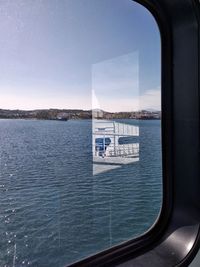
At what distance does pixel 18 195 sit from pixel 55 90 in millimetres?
444

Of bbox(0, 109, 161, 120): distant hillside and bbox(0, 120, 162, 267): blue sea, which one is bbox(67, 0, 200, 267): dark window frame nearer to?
bbox(0, 120, 162, 267): blue sea

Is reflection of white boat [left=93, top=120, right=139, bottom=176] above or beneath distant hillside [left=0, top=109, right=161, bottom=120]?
beneath

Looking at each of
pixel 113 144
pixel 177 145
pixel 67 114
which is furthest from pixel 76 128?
pixel 177 145

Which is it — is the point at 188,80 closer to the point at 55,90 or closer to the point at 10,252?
the point at 55,90

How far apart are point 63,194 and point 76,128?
0.30m

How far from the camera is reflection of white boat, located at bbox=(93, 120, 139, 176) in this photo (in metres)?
1.46

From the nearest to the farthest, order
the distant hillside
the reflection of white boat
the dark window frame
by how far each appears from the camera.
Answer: the distant hillside
the reflection of white boat
the dark window frame

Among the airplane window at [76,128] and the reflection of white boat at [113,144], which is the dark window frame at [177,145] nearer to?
the airplane window at [76,128]

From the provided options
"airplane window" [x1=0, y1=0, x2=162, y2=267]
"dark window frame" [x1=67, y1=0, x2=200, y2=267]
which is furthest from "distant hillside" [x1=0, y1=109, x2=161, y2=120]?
"dark window frame" [x1=67, y1=0, x2=200, y2=267]

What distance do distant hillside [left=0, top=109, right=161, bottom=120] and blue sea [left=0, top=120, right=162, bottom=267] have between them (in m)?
0.02

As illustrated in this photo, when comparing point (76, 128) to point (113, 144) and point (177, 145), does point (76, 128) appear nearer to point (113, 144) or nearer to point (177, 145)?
point (113, 144)

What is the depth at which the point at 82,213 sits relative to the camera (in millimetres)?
1404

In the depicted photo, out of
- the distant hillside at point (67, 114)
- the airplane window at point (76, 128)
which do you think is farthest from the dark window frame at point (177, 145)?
the distant hillside at point (67, 114)

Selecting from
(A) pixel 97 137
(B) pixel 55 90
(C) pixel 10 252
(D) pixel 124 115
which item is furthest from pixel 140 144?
(C) pixel 10 252
